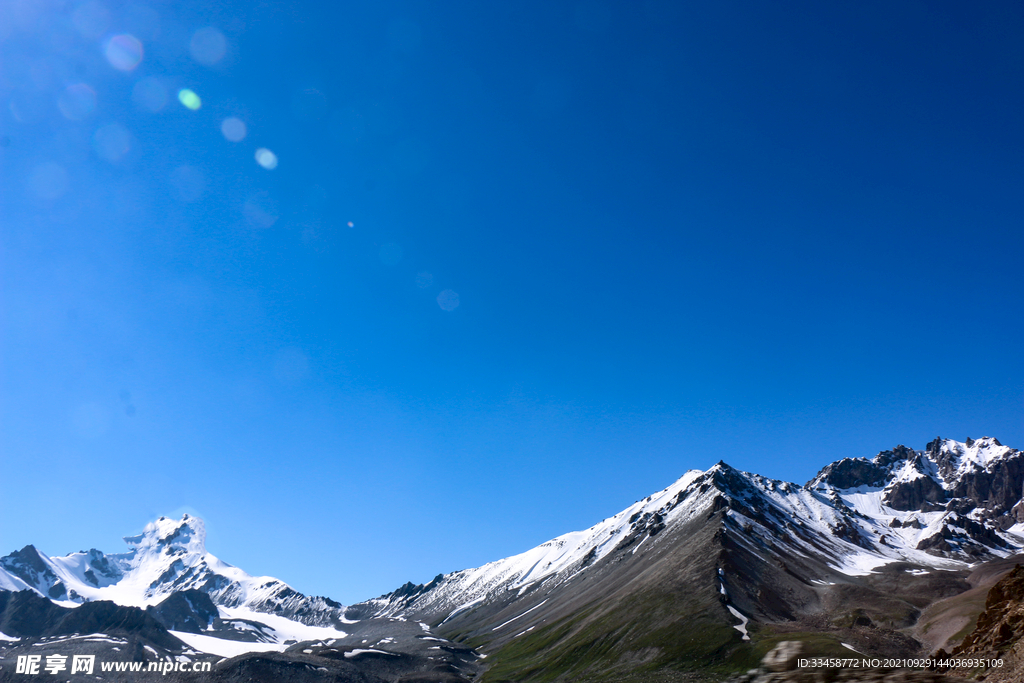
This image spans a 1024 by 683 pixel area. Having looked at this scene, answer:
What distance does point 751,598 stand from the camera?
164000mm

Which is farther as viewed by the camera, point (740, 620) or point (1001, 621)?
point (740, 620)

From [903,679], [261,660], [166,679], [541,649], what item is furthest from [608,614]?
[903,679]

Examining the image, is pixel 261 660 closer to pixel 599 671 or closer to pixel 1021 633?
pixel 599 671

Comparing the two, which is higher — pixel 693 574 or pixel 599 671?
pixel 693 574

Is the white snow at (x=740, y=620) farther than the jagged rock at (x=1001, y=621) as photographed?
Yes

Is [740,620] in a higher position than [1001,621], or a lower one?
lower

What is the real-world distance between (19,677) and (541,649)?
164 m

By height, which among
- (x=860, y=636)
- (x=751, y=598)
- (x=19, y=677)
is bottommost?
(x=860, y=636)

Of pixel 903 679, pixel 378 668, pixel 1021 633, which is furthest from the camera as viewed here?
pixel 378 668

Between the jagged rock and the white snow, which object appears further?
the white snow

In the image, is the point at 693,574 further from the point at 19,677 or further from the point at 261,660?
the point at 19,677

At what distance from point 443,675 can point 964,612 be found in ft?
457

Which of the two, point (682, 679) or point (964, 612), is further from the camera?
point (964, 612)

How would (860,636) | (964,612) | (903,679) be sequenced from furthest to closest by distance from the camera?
(964,612) < (860,636) < (903,679)
